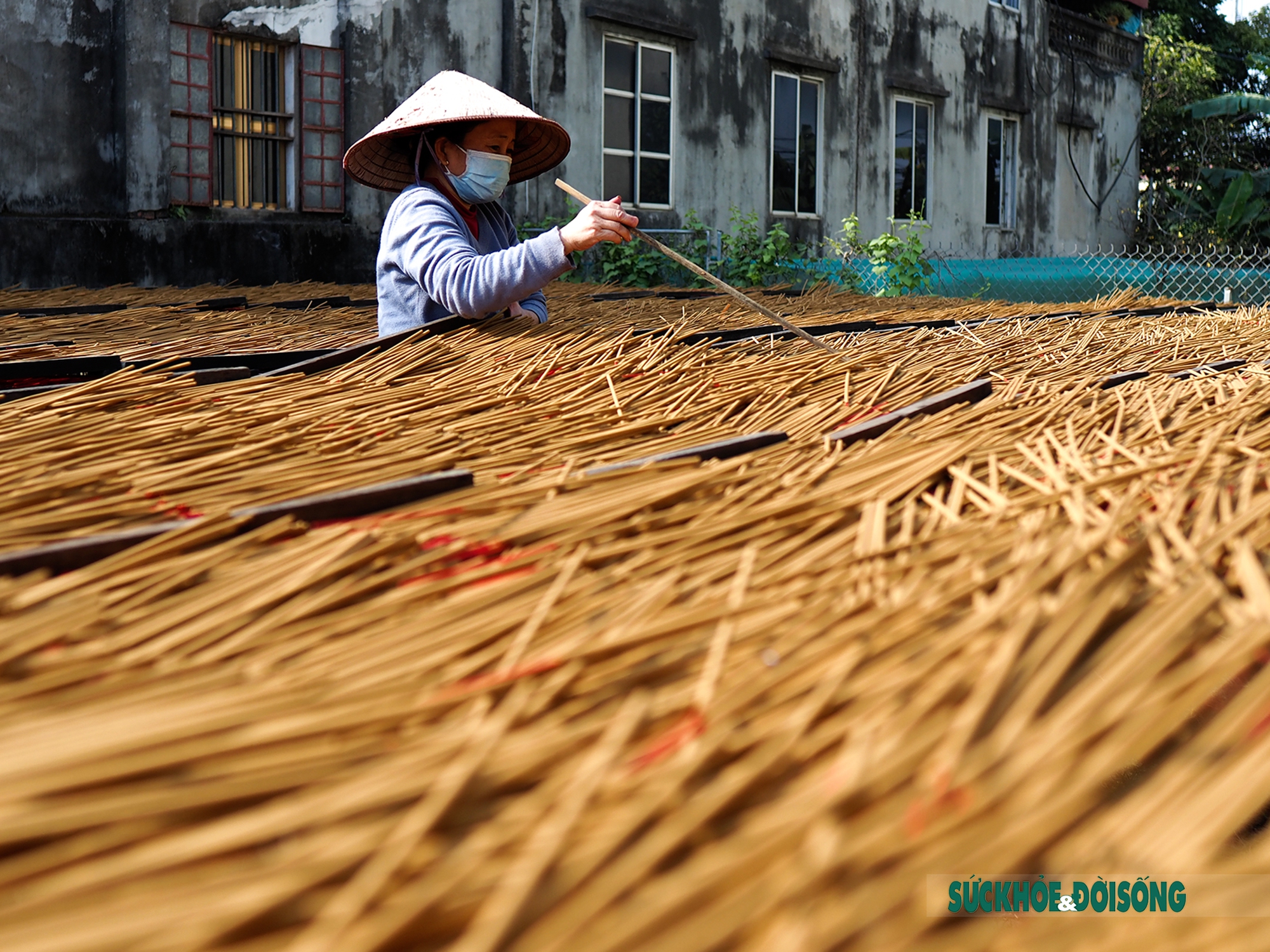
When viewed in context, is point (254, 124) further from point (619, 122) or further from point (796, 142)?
point (796, 142)

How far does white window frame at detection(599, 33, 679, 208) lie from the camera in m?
7.45

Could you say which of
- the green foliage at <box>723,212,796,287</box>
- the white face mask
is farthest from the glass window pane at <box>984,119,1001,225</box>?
the white face mask

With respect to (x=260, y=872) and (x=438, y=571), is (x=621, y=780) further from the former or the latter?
(x=438, y=571)

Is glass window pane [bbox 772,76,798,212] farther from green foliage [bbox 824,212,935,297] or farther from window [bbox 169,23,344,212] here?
window [bbox 169,23,344,212]

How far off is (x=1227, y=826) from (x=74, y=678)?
0.56 metres

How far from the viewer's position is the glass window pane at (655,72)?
7727 mm

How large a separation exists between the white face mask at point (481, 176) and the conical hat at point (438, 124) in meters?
0.07

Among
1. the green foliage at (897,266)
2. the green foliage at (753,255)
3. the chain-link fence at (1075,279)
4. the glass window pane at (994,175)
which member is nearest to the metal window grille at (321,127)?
the green foliage at (753,255)

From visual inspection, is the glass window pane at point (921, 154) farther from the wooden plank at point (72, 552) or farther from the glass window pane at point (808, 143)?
the wooden plank at point (72, 552)

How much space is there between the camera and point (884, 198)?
9.66m

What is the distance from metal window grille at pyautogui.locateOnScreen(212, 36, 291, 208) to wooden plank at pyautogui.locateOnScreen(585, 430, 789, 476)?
526 cm

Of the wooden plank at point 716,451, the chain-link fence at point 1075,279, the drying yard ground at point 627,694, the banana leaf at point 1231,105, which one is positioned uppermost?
the banana leaf at point 1231,105

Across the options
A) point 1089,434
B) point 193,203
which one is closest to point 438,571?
point 1089,434

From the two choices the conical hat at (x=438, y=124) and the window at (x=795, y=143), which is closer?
the conical hat at (x=438, y=124)
